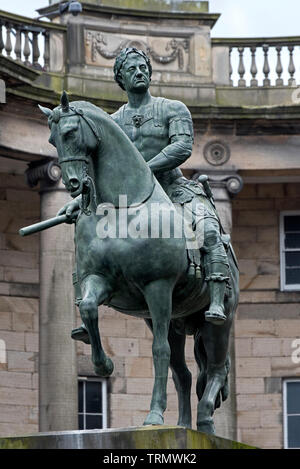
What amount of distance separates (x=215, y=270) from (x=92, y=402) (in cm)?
1807

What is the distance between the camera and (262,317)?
38469mm

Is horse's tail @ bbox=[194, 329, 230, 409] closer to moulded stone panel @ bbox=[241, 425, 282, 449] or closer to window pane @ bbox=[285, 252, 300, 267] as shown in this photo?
moulded stone panel @ bbox=[241, 425, 282, 449]

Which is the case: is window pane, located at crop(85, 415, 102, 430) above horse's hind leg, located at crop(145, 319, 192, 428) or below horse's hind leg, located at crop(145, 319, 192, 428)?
above

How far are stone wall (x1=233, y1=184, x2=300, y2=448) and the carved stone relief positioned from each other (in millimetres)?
3090

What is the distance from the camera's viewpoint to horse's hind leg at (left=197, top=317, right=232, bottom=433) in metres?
20.0

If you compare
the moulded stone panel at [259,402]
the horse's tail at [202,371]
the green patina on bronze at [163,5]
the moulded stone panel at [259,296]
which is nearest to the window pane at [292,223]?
the moulded stone panel at [259,296]

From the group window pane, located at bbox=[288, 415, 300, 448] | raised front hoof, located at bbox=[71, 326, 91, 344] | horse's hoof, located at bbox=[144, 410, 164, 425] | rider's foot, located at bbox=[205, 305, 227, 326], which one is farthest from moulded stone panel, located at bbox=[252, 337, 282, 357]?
horse's hoof, located at bbox=[144, 410, 164, 425]

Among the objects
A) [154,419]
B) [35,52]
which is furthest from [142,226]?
[35,52]

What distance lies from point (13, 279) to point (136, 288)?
59.8 ft

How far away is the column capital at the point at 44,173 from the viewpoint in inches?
1380

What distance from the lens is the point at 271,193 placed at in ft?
127

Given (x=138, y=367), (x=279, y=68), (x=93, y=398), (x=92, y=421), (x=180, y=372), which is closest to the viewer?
(x=180, y=372)

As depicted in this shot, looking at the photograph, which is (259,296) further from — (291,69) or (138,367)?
(291,69)
